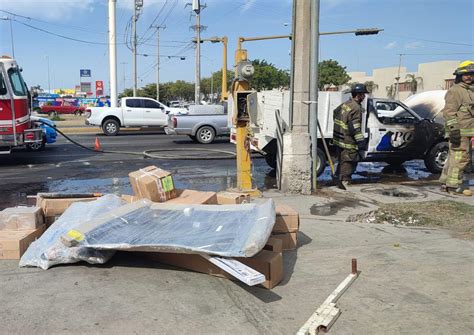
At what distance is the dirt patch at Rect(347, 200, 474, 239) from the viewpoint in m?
6.03

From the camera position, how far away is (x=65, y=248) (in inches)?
169

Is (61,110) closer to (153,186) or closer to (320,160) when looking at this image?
(320,160)

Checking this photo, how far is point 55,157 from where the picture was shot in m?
14.0

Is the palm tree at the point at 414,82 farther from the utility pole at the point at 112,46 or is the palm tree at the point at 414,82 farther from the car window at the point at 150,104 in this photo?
the car window at the point at 150,104

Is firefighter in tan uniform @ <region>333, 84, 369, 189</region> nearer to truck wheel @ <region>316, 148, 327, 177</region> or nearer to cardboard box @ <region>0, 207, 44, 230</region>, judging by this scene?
truck wheel @ <region>316, 148, 327, 177</region>

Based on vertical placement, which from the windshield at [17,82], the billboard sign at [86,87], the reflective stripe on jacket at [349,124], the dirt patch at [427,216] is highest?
the billboard sign at [86,87]

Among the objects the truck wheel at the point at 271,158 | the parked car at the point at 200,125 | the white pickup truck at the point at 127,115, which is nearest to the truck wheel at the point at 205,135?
the parked car at the point at 200,125

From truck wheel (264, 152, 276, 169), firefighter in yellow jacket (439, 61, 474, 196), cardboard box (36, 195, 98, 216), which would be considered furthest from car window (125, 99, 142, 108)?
cardboard box (36, 195, 98, 216)

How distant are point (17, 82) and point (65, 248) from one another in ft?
28.8

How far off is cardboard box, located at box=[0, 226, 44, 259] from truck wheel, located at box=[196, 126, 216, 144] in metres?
13.7

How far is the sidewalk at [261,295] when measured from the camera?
3.30m

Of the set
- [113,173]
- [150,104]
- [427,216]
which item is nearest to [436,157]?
[427,216]

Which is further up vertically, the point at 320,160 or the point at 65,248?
the point at 320,160

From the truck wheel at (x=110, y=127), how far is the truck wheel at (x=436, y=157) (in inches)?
623
